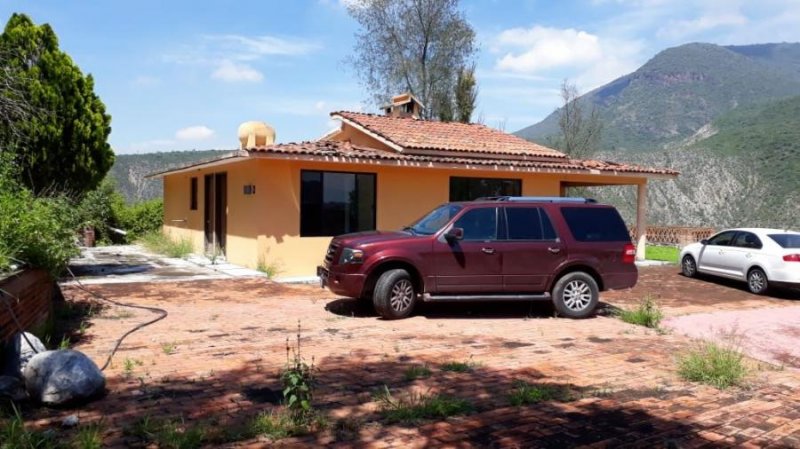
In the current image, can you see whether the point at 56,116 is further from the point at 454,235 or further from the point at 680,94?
the point at 680,94

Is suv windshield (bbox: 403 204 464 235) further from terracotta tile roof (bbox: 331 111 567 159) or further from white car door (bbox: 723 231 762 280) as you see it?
white car door (bbox: 723 231 762 280)

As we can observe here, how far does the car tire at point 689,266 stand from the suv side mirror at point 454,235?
9386 millimetres

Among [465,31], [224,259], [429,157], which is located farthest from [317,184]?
[465,31]

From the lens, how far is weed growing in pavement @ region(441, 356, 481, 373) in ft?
20.2

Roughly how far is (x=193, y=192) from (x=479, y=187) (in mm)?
9603

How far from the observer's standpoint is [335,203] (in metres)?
14.3

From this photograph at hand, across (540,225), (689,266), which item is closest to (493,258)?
(540,225)

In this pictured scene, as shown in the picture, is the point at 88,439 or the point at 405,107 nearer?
the point at 88,439

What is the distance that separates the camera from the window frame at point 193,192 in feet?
63.9

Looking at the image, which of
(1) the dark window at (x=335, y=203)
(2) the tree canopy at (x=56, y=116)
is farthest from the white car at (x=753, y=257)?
(2) the tree canopy at (x=56, y=116)

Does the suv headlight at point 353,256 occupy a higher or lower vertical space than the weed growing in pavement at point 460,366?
higher

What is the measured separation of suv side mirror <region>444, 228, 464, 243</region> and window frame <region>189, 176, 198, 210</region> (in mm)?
12538

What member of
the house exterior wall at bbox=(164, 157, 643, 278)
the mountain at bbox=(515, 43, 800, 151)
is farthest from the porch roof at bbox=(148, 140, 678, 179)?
the mountain at bbox=(515, 43, 800, 151)

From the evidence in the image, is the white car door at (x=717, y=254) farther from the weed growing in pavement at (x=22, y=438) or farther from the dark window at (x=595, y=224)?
the weed growing in pavement at (x=22, y=438)
